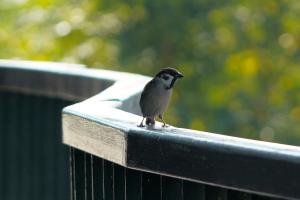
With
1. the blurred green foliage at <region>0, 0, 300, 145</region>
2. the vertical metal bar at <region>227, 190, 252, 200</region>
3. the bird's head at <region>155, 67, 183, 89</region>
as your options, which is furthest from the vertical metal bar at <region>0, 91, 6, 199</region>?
the blurred green foliage at <region>0, 0, 300, 145</region>

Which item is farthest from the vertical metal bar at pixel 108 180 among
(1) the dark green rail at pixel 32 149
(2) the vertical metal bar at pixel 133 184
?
(1) the dark green rail at pixel 32 149

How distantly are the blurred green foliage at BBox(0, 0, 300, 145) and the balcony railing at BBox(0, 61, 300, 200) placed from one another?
8406mm

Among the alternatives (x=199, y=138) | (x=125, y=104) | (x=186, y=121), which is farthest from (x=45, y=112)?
(x=186, y=121)

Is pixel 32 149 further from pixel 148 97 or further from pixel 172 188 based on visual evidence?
pixel 172 188

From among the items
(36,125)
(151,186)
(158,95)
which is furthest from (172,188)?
(36,125)

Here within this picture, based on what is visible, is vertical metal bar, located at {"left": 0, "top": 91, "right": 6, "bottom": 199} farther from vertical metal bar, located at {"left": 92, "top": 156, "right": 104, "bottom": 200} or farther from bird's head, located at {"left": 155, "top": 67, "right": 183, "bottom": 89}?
vertical metal bar, located at {"left": 92, "top": 156, "right": 104, "bottom": 200}

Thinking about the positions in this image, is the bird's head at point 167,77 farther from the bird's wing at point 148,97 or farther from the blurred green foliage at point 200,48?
the blurred green foliage at point 200,48

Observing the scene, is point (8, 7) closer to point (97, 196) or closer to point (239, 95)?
point (239, 95)

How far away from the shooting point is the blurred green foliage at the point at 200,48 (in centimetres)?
1491

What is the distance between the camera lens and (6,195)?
6.50 metres

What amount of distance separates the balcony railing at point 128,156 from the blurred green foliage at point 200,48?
841 centimetres

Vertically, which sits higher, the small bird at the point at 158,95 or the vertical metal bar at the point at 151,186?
the small bird at the point at 158,95

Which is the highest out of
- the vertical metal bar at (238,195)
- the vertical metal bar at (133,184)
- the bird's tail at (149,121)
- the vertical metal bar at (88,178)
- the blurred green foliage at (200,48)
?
the bird's tail at (149,121)

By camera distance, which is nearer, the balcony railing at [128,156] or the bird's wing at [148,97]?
the balcony railing at [128,156]
